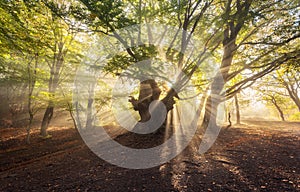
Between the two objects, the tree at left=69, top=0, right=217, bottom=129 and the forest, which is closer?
the forest

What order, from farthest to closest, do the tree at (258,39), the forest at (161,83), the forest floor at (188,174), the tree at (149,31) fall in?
the tree at (258,39) < the tree at (149,31) < the forest at (161,83) < the forest floor at (188,174)

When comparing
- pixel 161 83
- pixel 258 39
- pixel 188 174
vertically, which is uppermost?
pixel 258 39

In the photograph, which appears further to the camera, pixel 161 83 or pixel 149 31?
pixel 161 83

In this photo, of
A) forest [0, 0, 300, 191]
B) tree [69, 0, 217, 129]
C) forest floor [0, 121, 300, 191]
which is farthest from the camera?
tree [69, 0, 217, 129]

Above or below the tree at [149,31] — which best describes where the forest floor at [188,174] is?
below

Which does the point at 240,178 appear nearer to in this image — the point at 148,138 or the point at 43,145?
the point at 148,138

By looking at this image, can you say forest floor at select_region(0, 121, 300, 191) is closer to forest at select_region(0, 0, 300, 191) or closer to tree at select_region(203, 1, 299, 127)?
forest at select_region(0, 0, 300, 191)

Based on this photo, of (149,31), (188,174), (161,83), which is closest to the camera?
(188,174)

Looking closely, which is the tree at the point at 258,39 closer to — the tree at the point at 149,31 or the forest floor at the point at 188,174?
the tree at the point at 149,31

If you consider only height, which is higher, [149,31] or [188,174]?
[149,31]

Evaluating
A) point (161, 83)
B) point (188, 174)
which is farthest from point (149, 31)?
point (188, 174)

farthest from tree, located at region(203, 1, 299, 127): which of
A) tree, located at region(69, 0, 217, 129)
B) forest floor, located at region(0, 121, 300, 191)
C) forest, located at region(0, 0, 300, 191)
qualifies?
forest floor, located at region(0, 121, 300, 191)

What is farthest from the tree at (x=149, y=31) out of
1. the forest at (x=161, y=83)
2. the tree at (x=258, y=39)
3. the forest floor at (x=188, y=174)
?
the forest floor at (x=188, y=174)

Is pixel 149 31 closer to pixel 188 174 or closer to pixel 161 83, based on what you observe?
pixel 161 83
